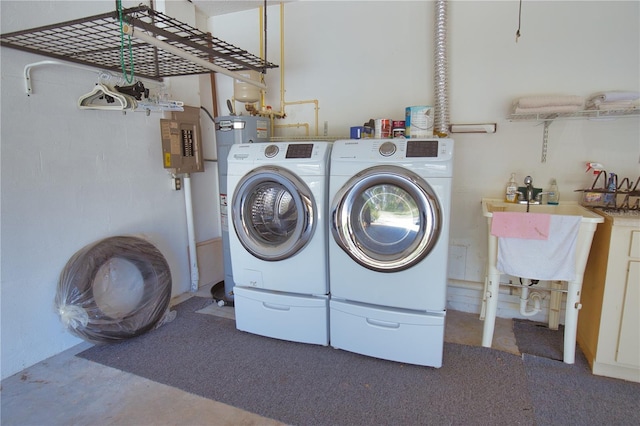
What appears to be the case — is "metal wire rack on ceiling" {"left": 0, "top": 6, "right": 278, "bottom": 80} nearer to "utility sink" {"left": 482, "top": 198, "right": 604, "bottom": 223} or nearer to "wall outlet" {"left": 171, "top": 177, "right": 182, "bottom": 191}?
"wall outlet" {"left": 171, "top": 177, "right": 182, "bottom": 191}

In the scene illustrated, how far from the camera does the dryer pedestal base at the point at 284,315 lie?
7.63 ft

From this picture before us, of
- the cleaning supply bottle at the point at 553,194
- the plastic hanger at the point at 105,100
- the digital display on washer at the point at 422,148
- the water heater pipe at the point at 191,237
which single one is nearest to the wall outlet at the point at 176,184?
the water heater pipe at the point at 191,237

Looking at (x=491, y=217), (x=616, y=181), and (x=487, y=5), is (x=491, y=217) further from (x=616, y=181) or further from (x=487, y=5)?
(x=487, y=5)

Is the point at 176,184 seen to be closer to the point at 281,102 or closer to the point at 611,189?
the point at 281,102

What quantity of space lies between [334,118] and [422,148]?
125cm

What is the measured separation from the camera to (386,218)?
85.2 inches

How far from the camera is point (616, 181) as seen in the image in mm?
2281

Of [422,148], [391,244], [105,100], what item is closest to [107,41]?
[105,100]

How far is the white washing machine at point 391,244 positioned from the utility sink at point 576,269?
0.39 meters

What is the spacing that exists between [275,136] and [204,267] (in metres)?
1.39

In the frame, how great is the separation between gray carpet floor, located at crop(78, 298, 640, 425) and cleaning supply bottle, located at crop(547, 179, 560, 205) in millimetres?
1033

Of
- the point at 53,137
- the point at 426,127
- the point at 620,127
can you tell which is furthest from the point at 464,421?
the point at 53,137

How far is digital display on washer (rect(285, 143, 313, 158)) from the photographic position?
2252 millimetres

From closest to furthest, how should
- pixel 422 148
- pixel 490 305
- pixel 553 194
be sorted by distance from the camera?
pixel 422 148 < pixel 490 305 < pixel 553 194
